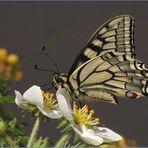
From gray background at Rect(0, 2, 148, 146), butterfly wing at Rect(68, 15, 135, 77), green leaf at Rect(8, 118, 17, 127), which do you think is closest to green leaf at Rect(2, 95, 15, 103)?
green leaf at Rect(8, 118, 17, 127)

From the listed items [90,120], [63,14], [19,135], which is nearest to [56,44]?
[63,14]

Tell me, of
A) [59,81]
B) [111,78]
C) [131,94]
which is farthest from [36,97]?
[111,78]

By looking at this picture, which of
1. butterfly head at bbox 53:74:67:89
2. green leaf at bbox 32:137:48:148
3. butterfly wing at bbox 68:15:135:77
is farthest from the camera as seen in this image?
butterfly wing at bbox 68:15:135:77

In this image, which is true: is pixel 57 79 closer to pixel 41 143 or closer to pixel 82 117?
pixel 82 117

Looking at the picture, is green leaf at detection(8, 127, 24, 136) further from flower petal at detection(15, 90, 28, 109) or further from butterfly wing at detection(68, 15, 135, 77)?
butterfly wing at detection(68, 15, 135, 77)

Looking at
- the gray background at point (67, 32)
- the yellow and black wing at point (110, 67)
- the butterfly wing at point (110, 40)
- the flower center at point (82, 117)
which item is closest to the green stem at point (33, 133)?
the flower center at point (82, 117)

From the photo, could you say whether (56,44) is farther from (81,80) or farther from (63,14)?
(81,80)
